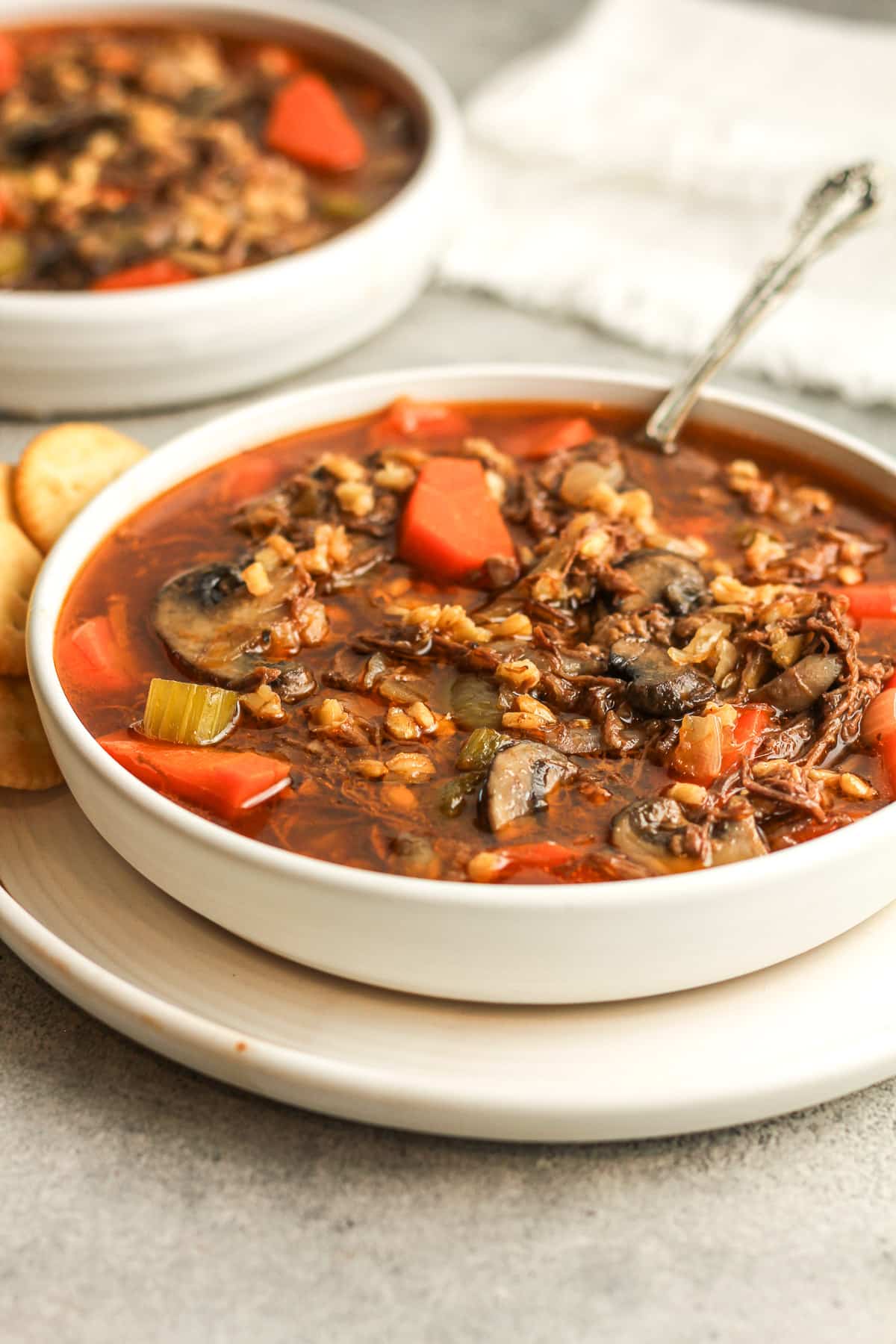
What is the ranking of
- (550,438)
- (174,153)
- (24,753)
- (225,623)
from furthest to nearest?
(174,153) < (550,438) < (225,623) < (24,753)

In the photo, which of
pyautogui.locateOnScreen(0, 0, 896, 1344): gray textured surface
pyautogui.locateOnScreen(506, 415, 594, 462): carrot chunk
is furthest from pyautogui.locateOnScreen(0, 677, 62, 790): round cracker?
pyautogui.locateOnScreen(506, 415, 594, 462): carrot chunk

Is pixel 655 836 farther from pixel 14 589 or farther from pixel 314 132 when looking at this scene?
pixel 314 132

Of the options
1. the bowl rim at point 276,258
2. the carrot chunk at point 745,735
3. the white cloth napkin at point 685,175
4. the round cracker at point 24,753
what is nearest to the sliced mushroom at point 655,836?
the carrot chunk at point 745,735

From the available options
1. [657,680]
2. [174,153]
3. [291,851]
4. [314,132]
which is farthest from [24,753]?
[314,132]

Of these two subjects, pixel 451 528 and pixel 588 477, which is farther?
pixel 588 477

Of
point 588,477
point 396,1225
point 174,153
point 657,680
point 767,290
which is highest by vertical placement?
point 767,290

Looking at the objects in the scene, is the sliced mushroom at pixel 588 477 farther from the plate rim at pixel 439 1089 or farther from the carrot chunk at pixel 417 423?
the plate rim at pixel 439 1089
